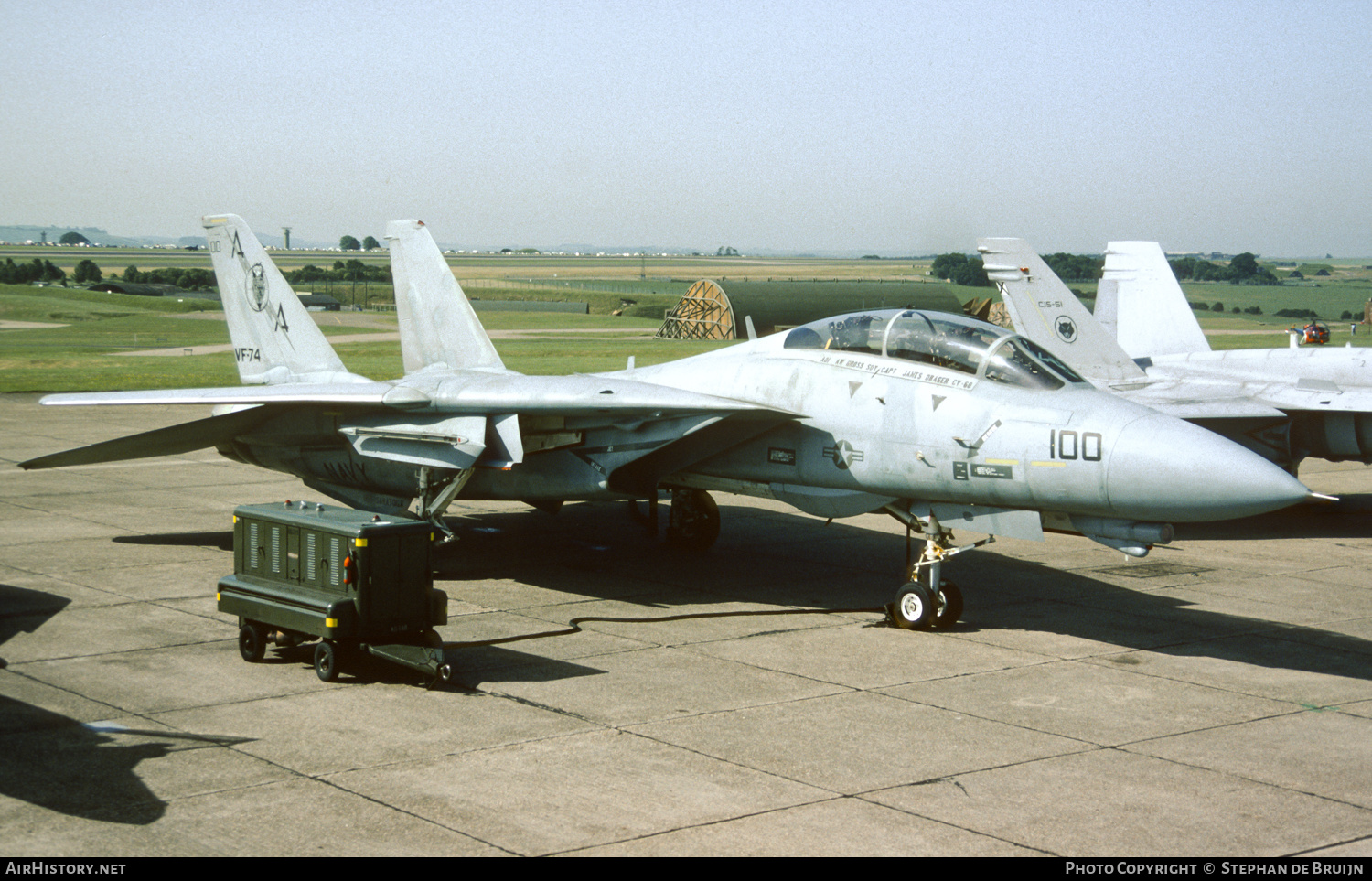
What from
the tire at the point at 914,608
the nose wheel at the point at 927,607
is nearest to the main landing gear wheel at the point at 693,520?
the tire at the point at 914,608

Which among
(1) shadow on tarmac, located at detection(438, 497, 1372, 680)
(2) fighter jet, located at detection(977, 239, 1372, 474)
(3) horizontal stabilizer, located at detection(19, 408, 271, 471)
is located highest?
(2) fighter jet, located at detection(977, 239, 1372, 474)

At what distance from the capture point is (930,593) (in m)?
11.5

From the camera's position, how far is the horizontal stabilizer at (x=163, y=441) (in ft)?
46.5

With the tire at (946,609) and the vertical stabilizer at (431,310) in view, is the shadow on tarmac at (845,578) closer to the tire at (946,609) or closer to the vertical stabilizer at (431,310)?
the tire at (946,609)

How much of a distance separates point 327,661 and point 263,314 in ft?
25.4

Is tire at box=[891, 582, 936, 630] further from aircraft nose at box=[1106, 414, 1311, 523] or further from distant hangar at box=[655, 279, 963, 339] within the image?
distant hangar at box=[655, 279, 963, 339]

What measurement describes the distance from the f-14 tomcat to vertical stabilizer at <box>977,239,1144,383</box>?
741cm

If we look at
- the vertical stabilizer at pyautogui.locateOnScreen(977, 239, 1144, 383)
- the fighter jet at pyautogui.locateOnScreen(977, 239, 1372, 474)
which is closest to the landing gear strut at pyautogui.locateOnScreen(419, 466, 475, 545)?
the fighter jet at pyautogui.locateOnScreen(977, 239, 1372, 474)

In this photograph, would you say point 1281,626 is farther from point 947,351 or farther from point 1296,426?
point 1296,426

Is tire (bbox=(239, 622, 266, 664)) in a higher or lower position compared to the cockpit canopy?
lower

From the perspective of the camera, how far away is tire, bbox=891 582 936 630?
37.8 feet

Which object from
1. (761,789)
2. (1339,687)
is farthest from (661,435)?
(1339,687)

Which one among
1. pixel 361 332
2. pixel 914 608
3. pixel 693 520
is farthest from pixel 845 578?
pixel 361 332
